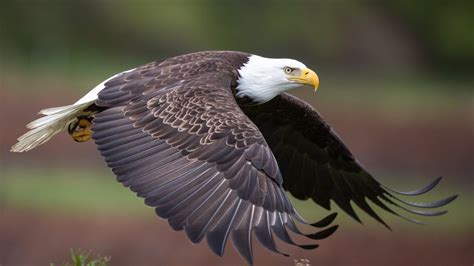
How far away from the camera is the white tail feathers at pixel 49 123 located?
8.69 metres

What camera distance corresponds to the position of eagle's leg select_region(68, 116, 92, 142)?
8992mm

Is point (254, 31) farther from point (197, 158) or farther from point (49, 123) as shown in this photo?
point (197, 158)

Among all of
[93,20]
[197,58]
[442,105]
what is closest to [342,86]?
[442,105]

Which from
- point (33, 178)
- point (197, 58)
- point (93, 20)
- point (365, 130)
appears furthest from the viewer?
point (93, 20)

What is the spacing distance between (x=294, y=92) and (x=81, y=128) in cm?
1178

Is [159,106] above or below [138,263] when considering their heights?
above

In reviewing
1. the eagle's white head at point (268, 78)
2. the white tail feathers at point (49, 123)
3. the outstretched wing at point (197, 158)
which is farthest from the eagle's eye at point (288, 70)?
the white tail feathers at point (49, 123)

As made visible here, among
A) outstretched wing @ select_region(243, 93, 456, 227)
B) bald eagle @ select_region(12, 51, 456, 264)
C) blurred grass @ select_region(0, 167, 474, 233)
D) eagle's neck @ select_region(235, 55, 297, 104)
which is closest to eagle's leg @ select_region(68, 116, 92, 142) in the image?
bald eagle @ select_region(12, 51, 456, 264)

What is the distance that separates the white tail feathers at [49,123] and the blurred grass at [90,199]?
237 inches

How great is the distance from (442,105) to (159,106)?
1520cm

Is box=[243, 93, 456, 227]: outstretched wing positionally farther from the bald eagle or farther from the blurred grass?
the blurred grass

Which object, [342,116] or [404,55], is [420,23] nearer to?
[404,55]

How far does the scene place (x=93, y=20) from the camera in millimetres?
26703

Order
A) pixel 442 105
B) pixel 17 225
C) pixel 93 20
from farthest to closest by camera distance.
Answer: pixel 93 20
pixel 442 105
pixel 17 225
